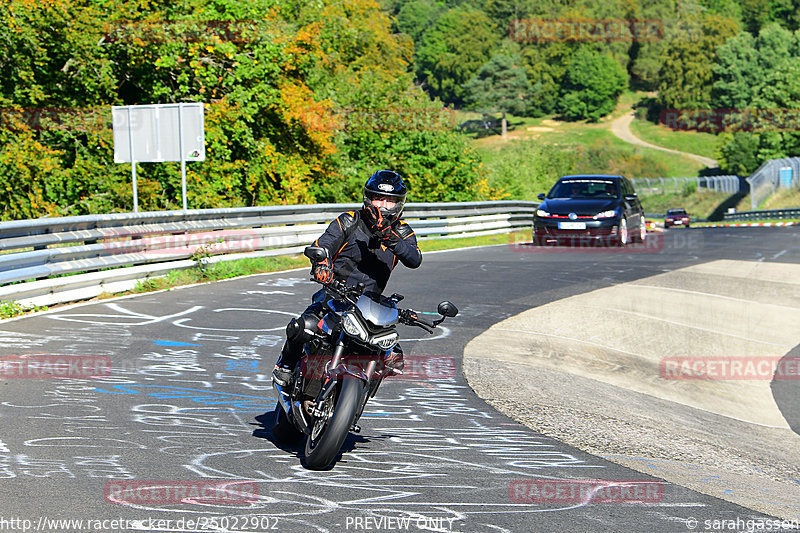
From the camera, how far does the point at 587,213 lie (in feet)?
73.0

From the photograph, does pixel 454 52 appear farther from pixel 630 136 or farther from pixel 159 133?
pixel 159 133

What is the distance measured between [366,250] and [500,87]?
144m

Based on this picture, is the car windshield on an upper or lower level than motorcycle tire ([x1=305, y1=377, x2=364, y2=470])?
upper

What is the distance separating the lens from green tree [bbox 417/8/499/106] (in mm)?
169250

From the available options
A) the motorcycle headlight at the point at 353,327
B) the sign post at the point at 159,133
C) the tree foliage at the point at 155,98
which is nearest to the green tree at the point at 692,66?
the tree foliage at the point at 155,98

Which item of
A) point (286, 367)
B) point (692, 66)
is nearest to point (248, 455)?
point (286, 367)

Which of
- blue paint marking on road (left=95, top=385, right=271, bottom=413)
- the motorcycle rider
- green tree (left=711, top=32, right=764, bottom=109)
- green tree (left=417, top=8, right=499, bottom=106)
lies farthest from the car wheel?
green tree (left=417, top=8, right=499, bottom=106)

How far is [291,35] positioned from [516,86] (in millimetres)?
123698

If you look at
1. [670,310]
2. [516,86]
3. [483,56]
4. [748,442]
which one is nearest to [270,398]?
[748,442]

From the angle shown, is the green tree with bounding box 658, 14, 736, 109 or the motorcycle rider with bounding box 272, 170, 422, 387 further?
the green tree with bounding box 658, 14, 736, 109

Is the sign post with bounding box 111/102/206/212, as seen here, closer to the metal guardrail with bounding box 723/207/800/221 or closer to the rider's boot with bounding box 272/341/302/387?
the rider's boot with bounding box 272/341/302/387

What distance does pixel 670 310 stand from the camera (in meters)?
14.9

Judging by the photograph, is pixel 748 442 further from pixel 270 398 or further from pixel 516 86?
pixel 516 86

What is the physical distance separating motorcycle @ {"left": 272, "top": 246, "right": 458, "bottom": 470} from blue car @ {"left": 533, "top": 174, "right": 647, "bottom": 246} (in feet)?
55.2
